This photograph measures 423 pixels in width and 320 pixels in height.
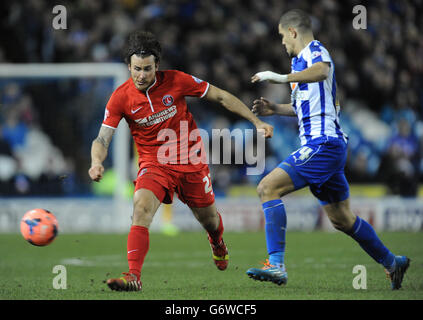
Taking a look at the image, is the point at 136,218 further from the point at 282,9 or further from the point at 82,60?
the point at 282,9

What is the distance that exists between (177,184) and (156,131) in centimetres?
51

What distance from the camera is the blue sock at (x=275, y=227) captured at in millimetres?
6160

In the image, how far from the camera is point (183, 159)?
21.7ft

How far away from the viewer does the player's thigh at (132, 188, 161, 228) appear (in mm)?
5977

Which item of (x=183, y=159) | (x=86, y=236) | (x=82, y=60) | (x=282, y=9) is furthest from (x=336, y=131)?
(x=282, y=9)

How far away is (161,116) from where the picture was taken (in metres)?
6.42

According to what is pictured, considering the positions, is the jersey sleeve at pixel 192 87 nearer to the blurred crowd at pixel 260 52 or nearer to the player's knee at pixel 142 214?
the player's knee at pixel 142 214

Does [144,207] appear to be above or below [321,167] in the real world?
below

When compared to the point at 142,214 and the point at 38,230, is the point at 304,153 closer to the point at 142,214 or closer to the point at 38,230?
the point at 142,214

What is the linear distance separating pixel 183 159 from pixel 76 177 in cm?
827

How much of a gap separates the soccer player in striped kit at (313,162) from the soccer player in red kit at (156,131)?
1.52 feet

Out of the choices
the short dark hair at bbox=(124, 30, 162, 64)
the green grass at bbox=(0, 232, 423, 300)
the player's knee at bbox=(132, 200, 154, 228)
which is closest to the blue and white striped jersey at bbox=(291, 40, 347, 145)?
the short dark hair at bbox=(124, 30, 162, 64)

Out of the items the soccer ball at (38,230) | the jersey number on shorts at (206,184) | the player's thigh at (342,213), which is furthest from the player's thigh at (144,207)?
the player's thigh at (342,213)

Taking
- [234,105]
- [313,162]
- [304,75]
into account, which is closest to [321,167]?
Answer: [313,162]
